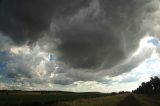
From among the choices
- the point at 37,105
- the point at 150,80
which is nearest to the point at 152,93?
the point at 150,80

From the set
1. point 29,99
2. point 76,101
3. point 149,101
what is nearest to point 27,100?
point 29,99

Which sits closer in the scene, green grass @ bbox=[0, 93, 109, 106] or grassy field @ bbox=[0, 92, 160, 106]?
grassy field @ bbox=[0, 92, 160, 106]

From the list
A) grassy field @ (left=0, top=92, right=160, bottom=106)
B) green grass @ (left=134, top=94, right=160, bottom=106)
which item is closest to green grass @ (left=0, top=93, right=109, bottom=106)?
grassy field @ (left=0, top=92, right=160, bottom=106)

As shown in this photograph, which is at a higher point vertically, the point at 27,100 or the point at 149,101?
the point at 27,100

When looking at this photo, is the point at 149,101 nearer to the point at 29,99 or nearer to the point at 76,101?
the point at 76,101

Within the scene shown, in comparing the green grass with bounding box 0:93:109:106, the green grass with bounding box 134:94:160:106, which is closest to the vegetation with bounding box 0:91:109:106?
the green grass with bounding box 0:93:109:106

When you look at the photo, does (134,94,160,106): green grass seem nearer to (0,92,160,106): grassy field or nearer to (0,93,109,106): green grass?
(0,92,160,106): grassy field

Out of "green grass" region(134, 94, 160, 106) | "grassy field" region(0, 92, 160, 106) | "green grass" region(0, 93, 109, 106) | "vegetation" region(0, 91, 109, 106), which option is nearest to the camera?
"grassy field" region(0, 92, 160, 106)

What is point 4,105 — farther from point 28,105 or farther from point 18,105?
point 28,105

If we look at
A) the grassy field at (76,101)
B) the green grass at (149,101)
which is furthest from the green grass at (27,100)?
the green grass at (149,101)

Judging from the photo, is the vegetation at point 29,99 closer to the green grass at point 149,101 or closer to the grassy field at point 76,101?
the grassy field at point 76,101

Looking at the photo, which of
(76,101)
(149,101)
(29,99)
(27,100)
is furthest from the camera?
(29,99)

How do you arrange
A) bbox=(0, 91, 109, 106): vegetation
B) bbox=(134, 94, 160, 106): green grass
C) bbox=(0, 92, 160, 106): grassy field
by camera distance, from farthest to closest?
bbox=(0, 91, 109, 106): vegetation < bbox=(134, 94, 160, 106): green grass < bbox=(0, 92, 160, 106): grassy field

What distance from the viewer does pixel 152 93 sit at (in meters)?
158
